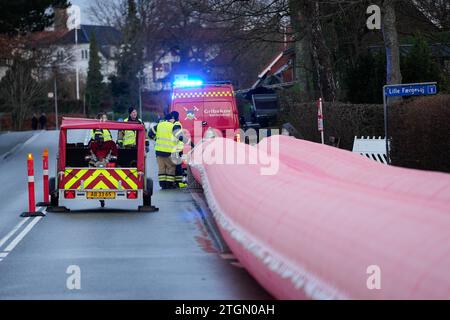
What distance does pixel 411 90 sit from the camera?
23531mm

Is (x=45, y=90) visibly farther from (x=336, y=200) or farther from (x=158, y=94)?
(x=336, y=200)

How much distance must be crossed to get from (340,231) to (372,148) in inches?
771

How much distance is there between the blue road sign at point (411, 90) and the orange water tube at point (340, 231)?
1020 centimetres

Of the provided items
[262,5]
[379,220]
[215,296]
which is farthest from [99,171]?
[262,5]

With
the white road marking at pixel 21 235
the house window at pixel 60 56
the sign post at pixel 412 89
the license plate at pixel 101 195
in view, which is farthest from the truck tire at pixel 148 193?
the house window at pixel 60 56

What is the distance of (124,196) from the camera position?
1980cm

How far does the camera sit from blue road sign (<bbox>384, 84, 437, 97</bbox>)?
910 inches

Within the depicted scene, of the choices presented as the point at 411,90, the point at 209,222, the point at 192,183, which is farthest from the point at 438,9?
the point at 209,222

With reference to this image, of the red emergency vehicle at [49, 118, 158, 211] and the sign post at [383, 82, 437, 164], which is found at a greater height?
the sign post at [383, 82, 437, 164]

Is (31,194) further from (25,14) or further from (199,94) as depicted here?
(25,14)

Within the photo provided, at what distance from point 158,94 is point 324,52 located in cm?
6263

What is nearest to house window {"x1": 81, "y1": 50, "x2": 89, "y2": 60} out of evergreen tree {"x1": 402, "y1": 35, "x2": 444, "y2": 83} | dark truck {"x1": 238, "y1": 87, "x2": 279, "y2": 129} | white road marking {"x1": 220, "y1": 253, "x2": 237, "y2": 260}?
dark truck {"x1": 238, "y1": 87, "x2": 279, "y2": 129}

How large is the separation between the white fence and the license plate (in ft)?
31.2

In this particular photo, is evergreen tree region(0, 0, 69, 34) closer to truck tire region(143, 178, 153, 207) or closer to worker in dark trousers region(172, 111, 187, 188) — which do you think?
worker in dark trousers region(172, 111, 187, 188)
